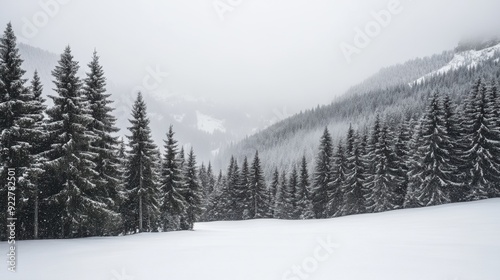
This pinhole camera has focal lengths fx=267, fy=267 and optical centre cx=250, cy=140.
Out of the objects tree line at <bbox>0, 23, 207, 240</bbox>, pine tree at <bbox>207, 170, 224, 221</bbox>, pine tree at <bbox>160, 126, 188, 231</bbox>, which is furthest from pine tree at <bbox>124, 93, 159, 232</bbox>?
pine tree at <bbox>207, 170, 224, 221</bbox>

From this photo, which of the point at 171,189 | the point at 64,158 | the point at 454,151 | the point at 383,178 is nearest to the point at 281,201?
the point at 383,178

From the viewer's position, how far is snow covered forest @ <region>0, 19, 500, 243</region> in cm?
1614

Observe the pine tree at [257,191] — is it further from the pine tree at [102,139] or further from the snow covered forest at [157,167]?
the pine tree at [102,139]

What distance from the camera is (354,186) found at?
128 feet

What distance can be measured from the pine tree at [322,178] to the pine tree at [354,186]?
4.01m

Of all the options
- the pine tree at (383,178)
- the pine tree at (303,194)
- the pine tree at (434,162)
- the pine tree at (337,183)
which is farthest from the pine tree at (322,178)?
the pine tree at (434,162)

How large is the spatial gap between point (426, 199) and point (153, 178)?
30089mm

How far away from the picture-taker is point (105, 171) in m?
21.1

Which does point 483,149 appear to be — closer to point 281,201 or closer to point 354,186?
point 354,186

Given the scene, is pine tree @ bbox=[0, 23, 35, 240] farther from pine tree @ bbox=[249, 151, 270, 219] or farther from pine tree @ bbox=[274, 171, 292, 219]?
pine tree @ bbox=[274, 171, 292, 219]

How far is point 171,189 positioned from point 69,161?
13.7m

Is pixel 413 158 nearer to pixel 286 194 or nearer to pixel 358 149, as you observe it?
pixel 358 149

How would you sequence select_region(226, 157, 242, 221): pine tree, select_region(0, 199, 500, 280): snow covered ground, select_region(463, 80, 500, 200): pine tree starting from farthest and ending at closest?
select_region(226, 157, 242, 221): pine tree, select_region(463, 80, 500, 200): pine tree, select_region(0, 199, 500, 280): snow covered ground

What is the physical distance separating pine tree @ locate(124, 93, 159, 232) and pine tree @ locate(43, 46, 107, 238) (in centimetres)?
619
